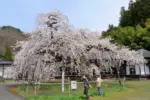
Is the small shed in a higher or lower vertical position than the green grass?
higher

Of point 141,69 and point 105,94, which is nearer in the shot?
point 105,94

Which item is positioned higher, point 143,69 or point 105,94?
point 143,69

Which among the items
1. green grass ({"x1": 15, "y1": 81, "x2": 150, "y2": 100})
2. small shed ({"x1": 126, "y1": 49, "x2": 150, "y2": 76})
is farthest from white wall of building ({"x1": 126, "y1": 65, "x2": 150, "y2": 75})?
green grass ({"x1": 15, "y1": 81, "x2": 150, "y2": 100})

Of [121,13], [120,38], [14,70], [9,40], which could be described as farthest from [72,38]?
[9,40]

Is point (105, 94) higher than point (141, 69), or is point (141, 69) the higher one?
point (141, 69)

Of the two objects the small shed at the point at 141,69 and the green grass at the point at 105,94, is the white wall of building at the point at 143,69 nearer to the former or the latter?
the small shed at the point at 141,69

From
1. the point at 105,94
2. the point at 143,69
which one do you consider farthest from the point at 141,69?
the point at 105,94

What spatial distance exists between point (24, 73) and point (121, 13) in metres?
43.8

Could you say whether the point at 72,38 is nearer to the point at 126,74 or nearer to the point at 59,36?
the point at 59,36

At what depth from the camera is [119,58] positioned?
74.4 ft

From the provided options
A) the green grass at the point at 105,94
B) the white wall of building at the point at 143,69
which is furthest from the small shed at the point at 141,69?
the green grass at the point at 105,94

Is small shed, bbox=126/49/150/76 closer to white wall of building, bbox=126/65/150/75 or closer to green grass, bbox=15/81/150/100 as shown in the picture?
white wall of building, bbox=126/65/150/75

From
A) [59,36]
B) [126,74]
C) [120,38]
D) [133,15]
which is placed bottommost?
[126,74]

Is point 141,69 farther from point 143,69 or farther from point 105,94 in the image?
point 105,94
